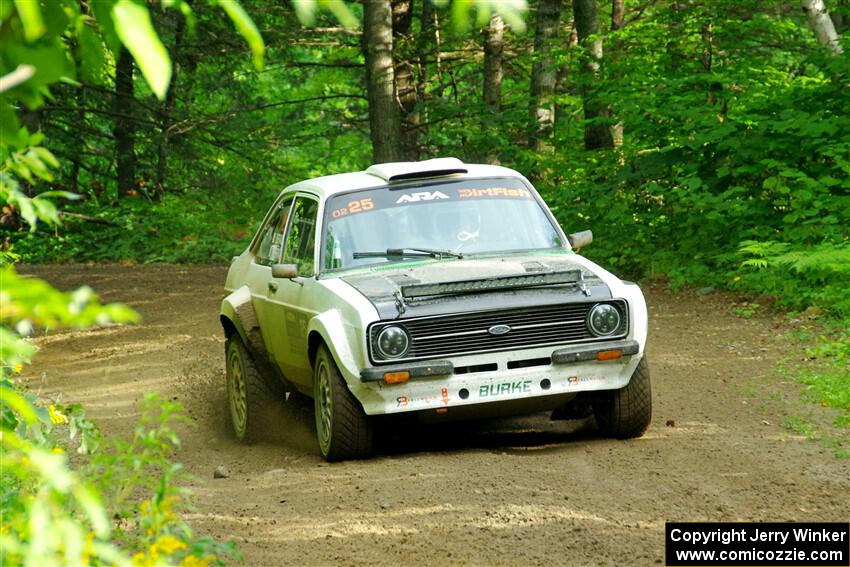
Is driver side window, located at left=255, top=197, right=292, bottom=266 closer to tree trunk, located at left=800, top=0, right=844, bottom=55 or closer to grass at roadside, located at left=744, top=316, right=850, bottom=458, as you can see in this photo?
grass at roadside, located at left=744, top=316, right=850, bottom=458

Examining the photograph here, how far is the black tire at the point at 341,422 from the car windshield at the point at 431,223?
1026mm

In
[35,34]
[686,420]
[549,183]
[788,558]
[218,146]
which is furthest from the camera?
[218,146]

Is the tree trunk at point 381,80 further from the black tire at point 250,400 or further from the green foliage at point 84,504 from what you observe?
the green foliage at point 84,504

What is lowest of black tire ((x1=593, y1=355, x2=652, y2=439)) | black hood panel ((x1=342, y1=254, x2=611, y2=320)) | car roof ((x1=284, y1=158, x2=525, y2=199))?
black tire ((x1=593, y1=355, x2=652, y2=439))

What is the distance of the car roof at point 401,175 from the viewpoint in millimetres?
9352

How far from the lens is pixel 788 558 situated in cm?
543

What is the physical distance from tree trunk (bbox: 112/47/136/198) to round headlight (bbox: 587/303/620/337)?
21.0 metres

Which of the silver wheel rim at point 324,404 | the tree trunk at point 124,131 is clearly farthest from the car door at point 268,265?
the tree trunk at point 124,131

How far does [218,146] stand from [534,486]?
20.7 meters

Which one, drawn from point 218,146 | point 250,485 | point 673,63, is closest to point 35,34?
point 250,485

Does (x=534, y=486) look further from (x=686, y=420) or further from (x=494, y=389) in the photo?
(x=686, y=420)

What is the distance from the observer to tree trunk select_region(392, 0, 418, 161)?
24.2 meters

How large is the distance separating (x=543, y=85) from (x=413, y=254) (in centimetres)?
1411

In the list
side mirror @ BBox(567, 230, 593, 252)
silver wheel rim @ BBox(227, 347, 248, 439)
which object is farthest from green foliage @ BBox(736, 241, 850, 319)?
silver wheel rim @ BBox(227, 347, 248, 439)
